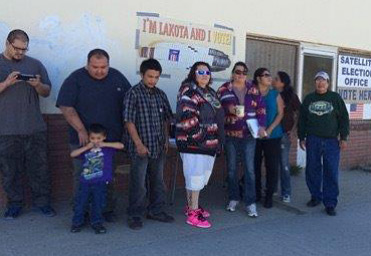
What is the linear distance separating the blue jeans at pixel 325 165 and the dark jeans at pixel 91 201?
2.82 meters

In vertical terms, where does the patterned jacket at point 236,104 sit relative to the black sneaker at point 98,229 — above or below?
above

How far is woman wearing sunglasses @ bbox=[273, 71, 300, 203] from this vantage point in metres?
6.73

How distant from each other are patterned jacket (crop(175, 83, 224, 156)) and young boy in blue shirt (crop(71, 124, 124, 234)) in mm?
718

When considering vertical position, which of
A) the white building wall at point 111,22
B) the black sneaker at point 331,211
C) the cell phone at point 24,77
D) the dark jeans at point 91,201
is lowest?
the black sneaker at point 331,211

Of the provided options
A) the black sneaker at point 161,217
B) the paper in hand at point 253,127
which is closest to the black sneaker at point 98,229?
the black sneaker at point 161,217

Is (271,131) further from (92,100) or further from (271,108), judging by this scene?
(92,100)

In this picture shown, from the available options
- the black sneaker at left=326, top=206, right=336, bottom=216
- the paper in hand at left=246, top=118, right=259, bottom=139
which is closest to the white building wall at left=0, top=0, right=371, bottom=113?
the paper in hand at left=246, top=118, right=259, bottom=139

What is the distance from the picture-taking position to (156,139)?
17.9ft

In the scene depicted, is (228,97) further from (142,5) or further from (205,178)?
(142,5)

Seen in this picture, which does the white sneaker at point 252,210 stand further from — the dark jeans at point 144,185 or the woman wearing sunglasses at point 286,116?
the dark jeans at point 144,185

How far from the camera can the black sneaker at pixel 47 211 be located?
18.8 ft

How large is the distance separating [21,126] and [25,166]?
0.57 m

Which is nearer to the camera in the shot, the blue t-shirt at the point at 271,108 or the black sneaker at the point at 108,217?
the black sneaker at the point at 108,217

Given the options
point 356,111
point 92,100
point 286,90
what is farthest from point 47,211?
point 356,111
